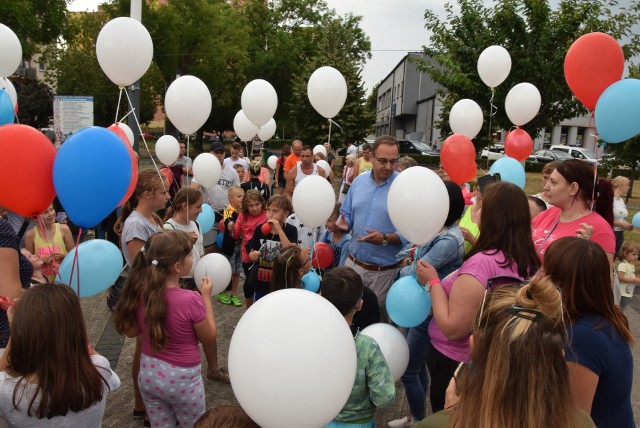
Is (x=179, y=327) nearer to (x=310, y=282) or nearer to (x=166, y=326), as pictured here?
(x=166, y=326)

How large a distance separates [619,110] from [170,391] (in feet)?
11.5

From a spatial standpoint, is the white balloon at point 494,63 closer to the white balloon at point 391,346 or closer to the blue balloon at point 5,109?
the white balloon at point 391,346

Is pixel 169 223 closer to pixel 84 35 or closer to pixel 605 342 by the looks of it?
pixel 605 342

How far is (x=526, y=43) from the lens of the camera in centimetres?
1033

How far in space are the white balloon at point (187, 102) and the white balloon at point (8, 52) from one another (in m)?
1.81

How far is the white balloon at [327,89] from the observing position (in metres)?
5.06

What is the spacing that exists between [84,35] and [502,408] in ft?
103

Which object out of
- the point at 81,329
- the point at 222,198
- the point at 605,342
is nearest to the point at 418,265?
the point at 605,342

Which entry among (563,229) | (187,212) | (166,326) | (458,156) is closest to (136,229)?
(187,212)

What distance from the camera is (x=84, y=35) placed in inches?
1064

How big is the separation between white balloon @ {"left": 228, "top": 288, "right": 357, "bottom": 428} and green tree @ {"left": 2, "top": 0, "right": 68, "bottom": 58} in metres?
20.2

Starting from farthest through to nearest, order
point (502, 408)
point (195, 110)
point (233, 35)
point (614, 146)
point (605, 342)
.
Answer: point (233, 35) < point (614, 146) < point (195, 110) < point (605, 342) < point (502, 408)

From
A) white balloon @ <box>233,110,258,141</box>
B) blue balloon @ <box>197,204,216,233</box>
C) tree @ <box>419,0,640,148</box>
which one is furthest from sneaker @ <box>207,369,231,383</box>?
tree @ <box>419,0,640,148</box>

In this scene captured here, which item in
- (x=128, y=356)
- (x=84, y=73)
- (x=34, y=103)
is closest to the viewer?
(x=128, y=356)
